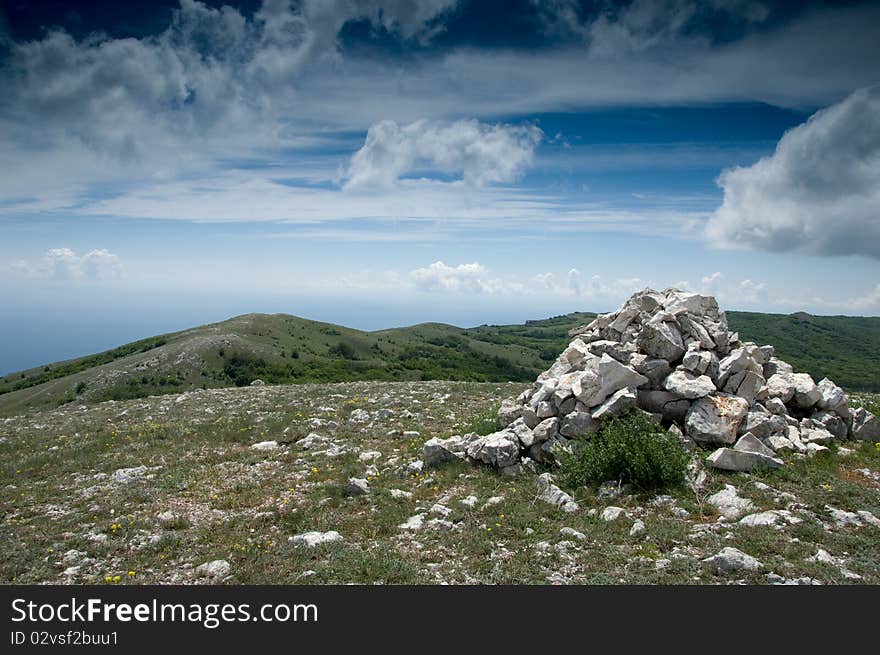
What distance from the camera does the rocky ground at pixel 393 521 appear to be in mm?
8391

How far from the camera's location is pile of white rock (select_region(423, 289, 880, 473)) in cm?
1358

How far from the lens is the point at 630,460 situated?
11750 mm

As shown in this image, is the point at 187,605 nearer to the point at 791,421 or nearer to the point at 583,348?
the point at 583,348

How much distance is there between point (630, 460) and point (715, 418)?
365 cm

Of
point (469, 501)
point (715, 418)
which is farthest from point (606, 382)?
point (469, 501)

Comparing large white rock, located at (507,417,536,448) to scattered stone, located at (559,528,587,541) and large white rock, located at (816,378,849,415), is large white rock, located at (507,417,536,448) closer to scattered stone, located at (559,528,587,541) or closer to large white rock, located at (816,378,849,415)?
scattered stone, located at (559,528,587,541)

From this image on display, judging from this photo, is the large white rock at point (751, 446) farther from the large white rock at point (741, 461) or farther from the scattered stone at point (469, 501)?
the scattered stone at point (469, 501)

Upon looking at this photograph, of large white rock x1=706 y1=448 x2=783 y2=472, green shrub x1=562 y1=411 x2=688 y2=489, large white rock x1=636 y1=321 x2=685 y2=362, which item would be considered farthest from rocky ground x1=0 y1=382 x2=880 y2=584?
large white rock x1=636 y1=321 x2=685 y2=362

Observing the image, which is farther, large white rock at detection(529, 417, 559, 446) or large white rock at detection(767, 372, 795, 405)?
large white rock at detection(767, 372, 795, 405)

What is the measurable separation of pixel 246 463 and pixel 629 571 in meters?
12.3

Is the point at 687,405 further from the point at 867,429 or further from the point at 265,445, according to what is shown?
the point at 265,445

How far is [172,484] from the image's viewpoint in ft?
45.2

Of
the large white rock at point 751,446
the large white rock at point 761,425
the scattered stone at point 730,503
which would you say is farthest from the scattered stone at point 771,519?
the large white rock at point 761,425

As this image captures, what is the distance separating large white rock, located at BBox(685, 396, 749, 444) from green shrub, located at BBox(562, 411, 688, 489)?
112 cm
